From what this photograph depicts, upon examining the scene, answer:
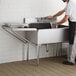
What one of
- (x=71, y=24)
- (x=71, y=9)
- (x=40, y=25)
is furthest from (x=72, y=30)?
(x=40, y=25)

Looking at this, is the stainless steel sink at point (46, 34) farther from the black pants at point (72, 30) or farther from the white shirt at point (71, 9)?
the white shirt at point (71, 9)

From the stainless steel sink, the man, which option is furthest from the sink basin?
the man

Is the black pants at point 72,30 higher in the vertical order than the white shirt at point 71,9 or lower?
lower

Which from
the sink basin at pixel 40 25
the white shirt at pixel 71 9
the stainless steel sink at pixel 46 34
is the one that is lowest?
the stainless steel sink at pixel 46 34

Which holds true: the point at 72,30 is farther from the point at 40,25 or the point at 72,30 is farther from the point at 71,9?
the point at 40,25

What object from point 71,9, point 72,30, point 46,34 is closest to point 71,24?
point 72,30

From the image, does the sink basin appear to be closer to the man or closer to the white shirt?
Answer: the man

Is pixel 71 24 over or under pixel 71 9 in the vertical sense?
under

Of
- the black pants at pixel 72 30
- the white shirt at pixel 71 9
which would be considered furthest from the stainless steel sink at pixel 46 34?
the white shirt at pixel 71 9

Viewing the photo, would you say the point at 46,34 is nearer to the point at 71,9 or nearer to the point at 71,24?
the point at 71,24

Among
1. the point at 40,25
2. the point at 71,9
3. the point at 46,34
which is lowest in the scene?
the point at 46,34

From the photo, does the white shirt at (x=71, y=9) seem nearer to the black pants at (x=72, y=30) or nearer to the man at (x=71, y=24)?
the man at (x=71, y=24)

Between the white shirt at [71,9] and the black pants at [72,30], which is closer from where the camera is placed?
the white shirt at [71,9]

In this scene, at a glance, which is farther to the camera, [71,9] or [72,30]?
[72,30]
